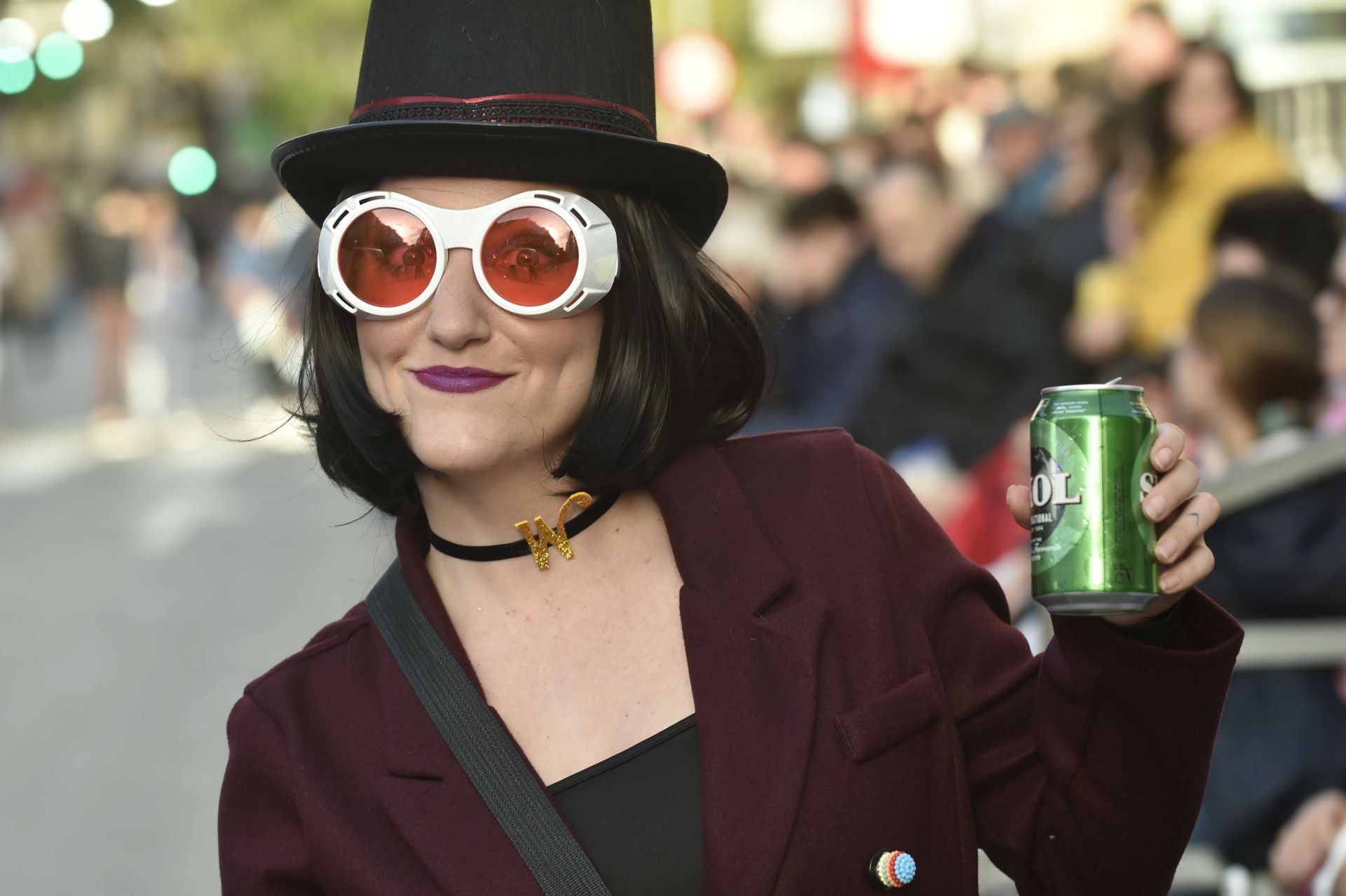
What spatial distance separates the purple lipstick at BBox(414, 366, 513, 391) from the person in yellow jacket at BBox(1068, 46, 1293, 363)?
4401 mm

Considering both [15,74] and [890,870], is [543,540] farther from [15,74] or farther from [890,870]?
[15,74]

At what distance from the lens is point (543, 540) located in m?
2.43

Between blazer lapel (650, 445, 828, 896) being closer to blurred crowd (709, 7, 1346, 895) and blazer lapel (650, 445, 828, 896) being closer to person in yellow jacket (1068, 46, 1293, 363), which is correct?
blurred crowd (709, 7, 1346, 895)

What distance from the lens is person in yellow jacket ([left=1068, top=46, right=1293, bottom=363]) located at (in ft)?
21.1

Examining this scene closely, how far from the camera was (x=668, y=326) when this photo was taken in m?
2.43

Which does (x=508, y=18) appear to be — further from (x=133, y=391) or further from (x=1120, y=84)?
(x=133, y=391)

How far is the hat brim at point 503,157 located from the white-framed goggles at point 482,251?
0.14 ft

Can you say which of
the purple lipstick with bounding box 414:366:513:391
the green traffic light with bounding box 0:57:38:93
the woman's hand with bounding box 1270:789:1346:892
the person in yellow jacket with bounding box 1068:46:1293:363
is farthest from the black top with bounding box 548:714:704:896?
the green traffic light with bounding box 0:57:38:93

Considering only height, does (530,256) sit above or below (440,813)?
above

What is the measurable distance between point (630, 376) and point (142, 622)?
25.4ft

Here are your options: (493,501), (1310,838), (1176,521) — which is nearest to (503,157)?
(493,501)

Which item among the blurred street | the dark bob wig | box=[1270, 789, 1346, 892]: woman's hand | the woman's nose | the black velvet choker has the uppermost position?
the woman's nose

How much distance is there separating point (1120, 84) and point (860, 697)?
654 centimetres

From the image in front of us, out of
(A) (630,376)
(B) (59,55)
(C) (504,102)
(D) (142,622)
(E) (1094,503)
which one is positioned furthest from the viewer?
(B) (59,55)
